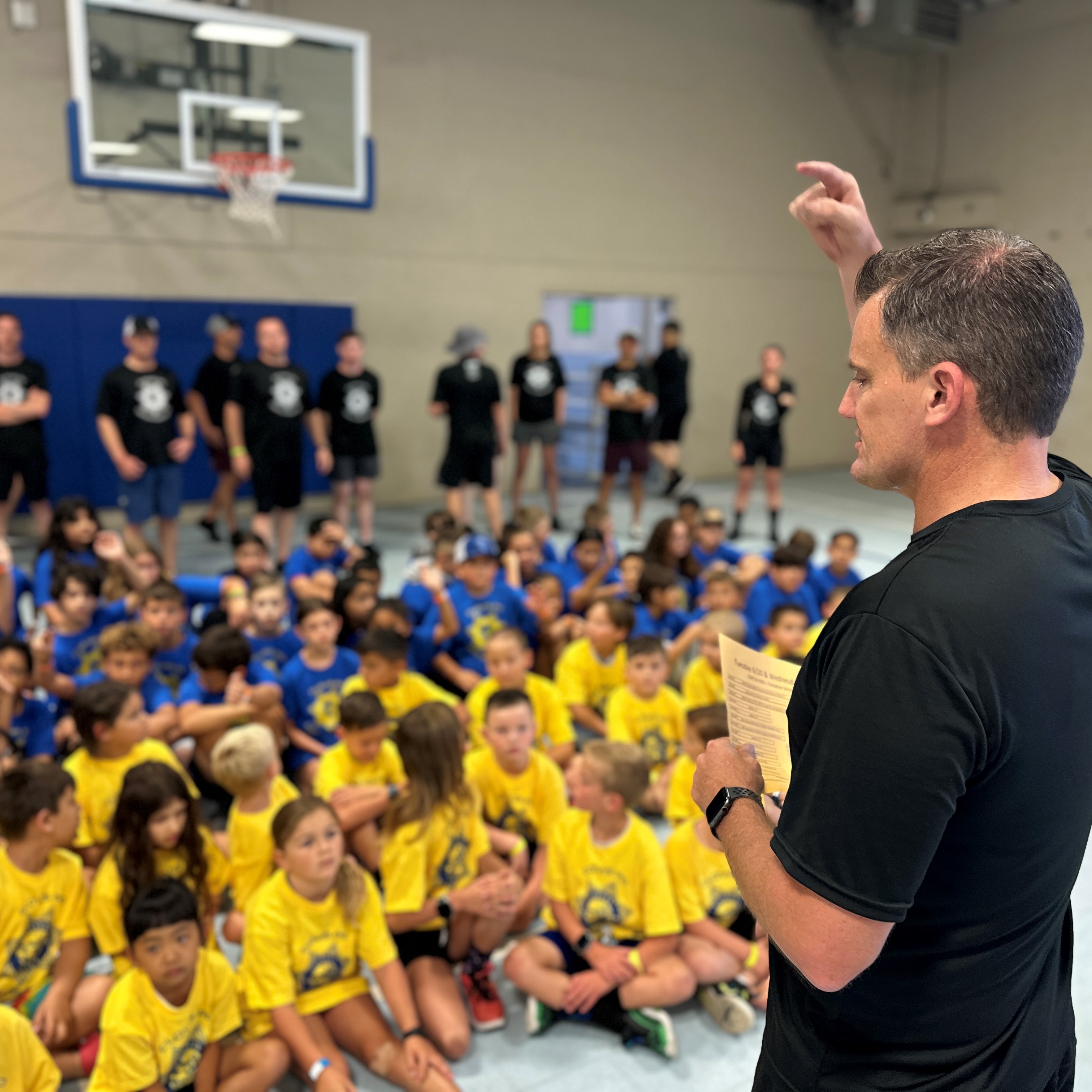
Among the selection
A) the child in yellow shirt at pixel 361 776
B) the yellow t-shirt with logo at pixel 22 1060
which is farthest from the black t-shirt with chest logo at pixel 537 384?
the yellow t-shirt with logo at pixel 22 1060

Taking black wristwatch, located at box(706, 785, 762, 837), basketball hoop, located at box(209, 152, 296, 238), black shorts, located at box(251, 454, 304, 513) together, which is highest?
basketball hoop, located at box(209, 152, 296, 238)

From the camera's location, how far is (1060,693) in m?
1.01

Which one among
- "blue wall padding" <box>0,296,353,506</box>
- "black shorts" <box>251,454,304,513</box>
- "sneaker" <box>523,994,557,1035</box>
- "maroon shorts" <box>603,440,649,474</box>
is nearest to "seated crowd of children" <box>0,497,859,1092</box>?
"sneaker" <box>523,994,557,1035</box>

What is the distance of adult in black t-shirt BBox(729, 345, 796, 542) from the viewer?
8320 mm

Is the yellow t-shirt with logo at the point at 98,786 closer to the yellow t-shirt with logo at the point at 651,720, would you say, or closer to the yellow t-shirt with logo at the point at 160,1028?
the yellow t-shirt with logo at the point at 160,1028

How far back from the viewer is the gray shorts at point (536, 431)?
8406 mm

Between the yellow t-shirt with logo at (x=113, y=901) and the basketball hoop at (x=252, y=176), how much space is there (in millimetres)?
6045

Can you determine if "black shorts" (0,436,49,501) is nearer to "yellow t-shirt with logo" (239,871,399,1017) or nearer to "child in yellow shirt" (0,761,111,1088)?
"child in yellow shirt" (0,761,111,1088)

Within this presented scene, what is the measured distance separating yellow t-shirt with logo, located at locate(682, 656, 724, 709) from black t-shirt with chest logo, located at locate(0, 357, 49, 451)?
4.83 m

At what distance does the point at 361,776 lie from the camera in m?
3.43

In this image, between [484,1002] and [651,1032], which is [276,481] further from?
[651,1032]

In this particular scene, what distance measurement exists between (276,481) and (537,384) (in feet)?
8.49

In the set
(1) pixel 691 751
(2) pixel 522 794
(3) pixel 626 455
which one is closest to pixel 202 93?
(3) pixel 626 455

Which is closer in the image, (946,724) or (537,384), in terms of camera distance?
(946,724)
